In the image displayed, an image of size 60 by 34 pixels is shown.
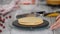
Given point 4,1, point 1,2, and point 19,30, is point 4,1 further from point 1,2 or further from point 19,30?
point 19,30

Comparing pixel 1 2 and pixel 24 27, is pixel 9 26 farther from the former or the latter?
pixel 1 2

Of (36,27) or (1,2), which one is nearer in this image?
(36,27)

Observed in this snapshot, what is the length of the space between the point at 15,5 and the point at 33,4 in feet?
0.60

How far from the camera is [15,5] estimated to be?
1.50 metres

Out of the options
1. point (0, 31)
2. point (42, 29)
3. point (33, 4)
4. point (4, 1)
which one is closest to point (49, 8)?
point (33, 4)

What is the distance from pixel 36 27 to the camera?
3.27 ft

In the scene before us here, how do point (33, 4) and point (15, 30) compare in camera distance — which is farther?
point (33, 4)

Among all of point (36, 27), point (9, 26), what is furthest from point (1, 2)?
point (36, 27)

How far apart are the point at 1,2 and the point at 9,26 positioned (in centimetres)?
57

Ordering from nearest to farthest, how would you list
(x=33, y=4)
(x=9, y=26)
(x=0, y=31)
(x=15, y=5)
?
(x=0, y=31) → (x=9, y=26) → (x=15, y=5) → (x=33, y=4)

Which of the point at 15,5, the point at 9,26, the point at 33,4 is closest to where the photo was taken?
the point at 9,26

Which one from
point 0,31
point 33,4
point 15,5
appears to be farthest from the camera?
point 33,4

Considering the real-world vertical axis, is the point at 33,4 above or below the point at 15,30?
above

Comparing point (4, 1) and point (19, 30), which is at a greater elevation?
point (4, 1)
